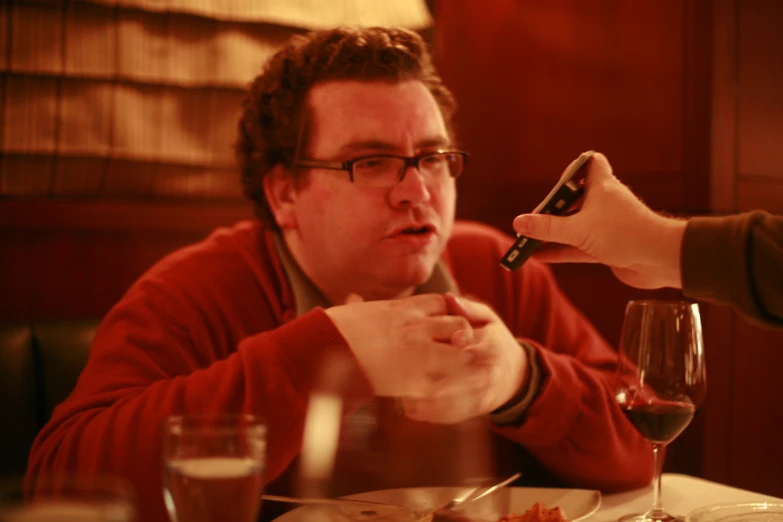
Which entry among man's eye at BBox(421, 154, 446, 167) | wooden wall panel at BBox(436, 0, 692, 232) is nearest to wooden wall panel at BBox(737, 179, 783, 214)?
wooden wall panel at BBox(436, 0, 692, 232)

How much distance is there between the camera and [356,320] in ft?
3.61

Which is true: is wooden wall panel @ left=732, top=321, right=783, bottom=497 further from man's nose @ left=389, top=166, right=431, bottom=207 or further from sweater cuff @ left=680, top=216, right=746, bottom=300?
sweater cuff @ left=680, top=216, right=746, bottom=300

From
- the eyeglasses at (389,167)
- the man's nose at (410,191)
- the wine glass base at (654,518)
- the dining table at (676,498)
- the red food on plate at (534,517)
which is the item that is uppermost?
the eyeglasses at (389,167)

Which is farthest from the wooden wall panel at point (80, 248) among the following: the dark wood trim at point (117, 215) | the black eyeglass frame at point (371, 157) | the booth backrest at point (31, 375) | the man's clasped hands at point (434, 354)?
the man's clasped hands at point (434, 354)

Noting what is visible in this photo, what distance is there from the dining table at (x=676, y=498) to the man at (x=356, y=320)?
0.14 feet

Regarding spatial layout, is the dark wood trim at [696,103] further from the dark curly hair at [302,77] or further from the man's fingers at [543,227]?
the man's fingers at [543,227]

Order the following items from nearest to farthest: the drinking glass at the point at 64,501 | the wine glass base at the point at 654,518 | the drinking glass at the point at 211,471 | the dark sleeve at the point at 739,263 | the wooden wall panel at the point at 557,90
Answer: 1. the drinking glass at the point at 64,501
2. the drinking glass at the point at 211,471
3. the dark sleeve at the point at 739,263
4. the wine glass base at the point at 654,518
5. the wooden wall panel at the point at 557,90

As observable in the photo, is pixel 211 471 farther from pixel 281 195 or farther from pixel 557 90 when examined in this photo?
pixel 557 90

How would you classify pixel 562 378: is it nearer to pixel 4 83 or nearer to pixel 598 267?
pixel 598 267

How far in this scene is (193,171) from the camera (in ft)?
6.93

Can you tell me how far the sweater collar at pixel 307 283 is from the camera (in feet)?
4.78

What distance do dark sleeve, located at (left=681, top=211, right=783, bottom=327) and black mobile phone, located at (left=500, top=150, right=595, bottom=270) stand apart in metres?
0.15

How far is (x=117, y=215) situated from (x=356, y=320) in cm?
109

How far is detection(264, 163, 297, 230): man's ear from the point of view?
1.55 metres
